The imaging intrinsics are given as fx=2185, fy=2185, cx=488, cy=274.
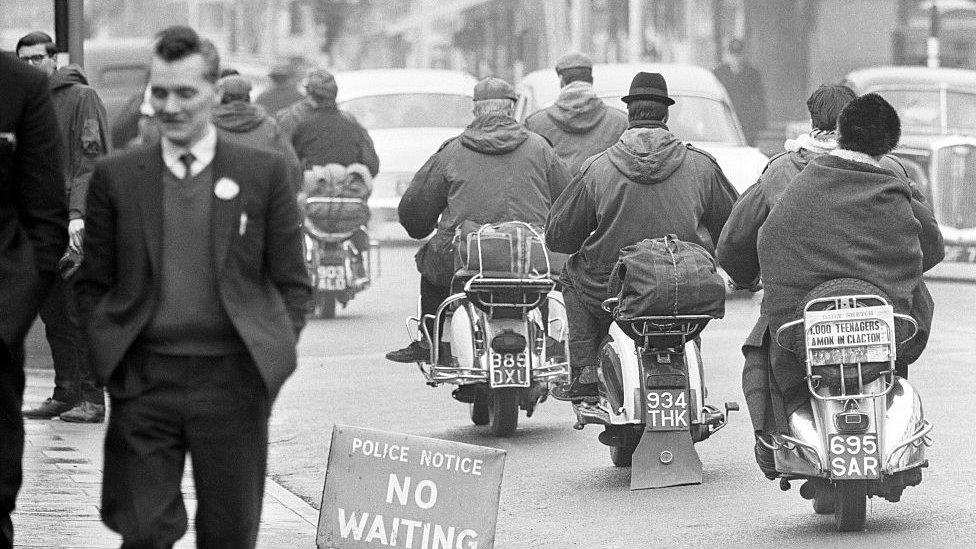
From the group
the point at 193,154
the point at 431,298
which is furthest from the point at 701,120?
the point at 193,154

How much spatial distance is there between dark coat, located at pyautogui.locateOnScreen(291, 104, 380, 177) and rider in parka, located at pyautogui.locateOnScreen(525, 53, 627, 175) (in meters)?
4.02

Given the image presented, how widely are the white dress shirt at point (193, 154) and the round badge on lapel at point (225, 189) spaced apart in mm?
72

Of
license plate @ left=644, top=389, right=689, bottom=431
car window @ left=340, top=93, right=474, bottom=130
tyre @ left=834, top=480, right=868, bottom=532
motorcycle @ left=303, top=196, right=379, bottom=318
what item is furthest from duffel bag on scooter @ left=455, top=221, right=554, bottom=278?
car window @ left=340, top=93, right=474, bottom=130

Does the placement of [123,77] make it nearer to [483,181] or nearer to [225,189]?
[483,181]

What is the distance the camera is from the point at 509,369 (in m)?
→ 11.2

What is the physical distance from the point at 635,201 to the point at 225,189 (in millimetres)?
4348

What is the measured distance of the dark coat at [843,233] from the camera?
8.32 m

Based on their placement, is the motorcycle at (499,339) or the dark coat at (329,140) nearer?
the motorcycle at (499,339)

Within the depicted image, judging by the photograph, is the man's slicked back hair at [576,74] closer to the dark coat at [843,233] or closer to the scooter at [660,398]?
the scooter at [660,398]

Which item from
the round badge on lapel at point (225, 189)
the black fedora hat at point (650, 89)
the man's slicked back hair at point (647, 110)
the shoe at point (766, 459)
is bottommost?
the shoe at point (766, 459)

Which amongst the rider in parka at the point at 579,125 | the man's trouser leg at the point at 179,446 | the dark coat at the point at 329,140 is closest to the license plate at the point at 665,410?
the man's trouser leg at the point at 179,446

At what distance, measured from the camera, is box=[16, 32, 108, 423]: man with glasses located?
11.4 meters

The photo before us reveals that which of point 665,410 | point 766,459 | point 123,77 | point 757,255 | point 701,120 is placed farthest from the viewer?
point 123,77

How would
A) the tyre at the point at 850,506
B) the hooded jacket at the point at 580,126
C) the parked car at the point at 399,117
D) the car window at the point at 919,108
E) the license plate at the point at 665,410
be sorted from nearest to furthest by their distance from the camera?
the tyre at the point at 850,506 → the license plate at the point at 665,410 → the hooded jacket at the point at 580,126 → the car window at the point at 919,108 → the parked car at the point at 399,117
